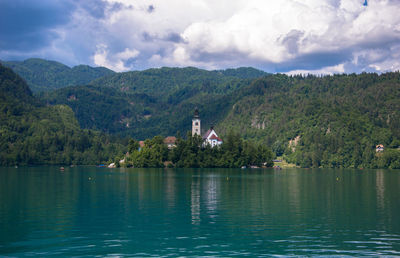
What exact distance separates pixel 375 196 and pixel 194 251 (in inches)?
2166

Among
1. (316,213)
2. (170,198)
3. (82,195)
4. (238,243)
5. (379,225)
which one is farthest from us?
(82,195)

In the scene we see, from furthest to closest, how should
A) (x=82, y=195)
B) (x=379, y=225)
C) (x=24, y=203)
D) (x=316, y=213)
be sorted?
(x=82, y=195), (x=24, y=203), (x=316, y=213), (x=379, y=225)

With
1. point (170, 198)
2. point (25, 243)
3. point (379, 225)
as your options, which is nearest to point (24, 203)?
point (170, 198)

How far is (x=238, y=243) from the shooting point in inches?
1622

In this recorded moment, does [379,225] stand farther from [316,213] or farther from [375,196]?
[375,196]

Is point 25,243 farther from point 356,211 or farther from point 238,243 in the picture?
point 356,211

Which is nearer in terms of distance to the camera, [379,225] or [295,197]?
[379,225]

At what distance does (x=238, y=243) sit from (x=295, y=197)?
139 feet

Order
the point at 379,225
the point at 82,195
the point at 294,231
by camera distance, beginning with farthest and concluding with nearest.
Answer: the point at 82,195, the point at 379,225, the point at 294,231

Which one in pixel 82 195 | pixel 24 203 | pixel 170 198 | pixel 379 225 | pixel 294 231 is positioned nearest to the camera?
pixel 294 231

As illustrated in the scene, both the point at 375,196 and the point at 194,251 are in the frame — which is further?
the point at 375,196

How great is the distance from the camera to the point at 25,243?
41.2m

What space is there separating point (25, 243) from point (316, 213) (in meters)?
36.5

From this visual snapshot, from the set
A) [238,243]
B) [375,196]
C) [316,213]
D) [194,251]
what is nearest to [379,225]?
[316,213]
